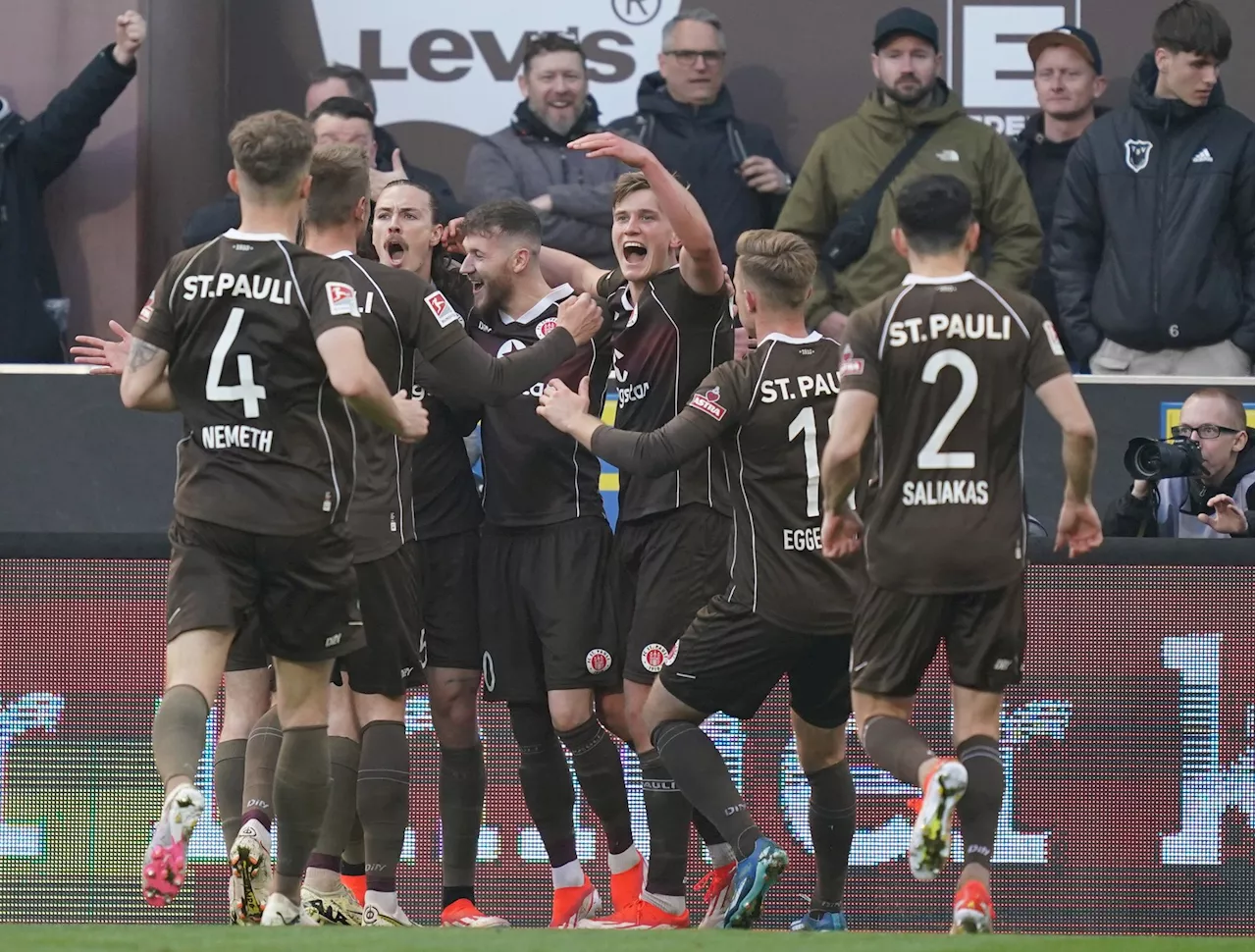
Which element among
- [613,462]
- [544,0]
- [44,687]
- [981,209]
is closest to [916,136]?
[981,209]

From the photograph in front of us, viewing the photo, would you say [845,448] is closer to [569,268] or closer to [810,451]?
[810,451]

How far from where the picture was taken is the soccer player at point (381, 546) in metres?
6.31

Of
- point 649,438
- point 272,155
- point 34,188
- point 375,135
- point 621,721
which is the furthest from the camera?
point 34,188

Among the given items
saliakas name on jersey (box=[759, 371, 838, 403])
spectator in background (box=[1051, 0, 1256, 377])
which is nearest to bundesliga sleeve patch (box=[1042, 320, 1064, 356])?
saliakas name on jersey (box=[759, 371, 838, 403])

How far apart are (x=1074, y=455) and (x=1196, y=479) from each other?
7.11ft

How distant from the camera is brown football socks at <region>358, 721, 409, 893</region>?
22.4 ft

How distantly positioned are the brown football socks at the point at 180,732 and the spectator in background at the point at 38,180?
4599mm

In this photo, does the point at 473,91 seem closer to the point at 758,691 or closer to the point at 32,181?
the point at 32,181

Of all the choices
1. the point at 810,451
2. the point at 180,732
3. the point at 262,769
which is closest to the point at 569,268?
the point at 810,451

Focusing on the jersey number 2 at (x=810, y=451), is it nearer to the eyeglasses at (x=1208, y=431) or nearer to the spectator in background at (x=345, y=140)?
the eyeglasses at (x=1208, y=431)

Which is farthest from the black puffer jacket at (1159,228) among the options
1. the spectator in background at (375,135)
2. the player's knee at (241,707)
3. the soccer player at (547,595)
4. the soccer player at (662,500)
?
the player's knee at (241,707)

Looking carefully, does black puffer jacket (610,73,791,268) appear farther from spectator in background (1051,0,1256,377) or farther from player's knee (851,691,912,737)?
player's knee (851,691,912,737)

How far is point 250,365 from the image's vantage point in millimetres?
5648

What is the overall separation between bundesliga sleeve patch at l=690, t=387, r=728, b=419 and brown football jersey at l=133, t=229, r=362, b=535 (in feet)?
4.11
